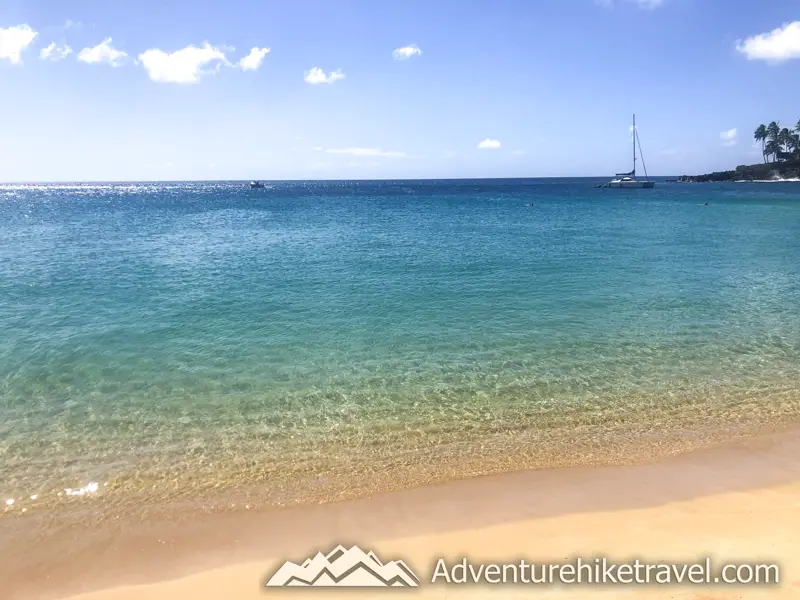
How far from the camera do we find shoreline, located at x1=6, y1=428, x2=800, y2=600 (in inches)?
287

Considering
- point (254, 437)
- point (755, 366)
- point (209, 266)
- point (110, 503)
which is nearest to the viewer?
point (110, 503)

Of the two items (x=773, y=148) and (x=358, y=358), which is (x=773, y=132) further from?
(x=358, y=358)

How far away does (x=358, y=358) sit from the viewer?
49.8ft

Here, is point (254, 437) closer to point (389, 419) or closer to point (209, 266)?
point (389, 419)

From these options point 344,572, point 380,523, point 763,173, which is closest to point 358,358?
point 380,523

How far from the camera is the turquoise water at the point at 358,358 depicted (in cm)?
1054

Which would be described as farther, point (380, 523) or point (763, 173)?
point (763, 173)

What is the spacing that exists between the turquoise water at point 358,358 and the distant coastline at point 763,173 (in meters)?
149

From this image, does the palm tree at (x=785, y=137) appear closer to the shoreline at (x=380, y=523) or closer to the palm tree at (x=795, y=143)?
the palm tree at (x=795, y=143)

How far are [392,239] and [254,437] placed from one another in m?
33.7

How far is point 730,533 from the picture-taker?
771cm

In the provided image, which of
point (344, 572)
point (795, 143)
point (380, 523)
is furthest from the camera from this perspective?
point (795, 143)

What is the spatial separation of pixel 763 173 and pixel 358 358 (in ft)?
609

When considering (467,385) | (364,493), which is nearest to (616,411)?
(467,385)
